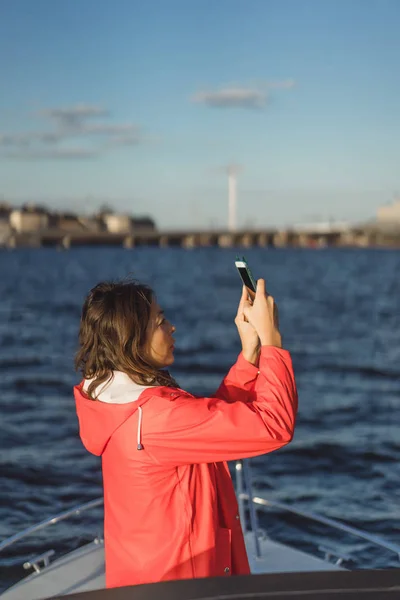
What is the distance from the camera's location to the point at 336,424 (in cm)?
1691

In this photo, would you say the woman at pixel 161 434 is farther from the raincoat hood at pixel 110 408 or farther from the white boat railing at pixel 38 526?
the white boat railing at pixel 38 526

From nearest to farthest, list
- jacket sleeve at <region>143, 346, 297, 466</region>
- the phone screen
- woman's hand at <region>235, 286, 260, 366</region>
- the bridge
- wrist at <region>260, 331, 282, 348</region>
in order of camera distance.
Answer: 1. jacket sleeve at <region>143, 346, 297, 466</region>
2. wrist at <region>260, 331, 282, 348</region>
3. the phone screen
4. woman's hand at <region>235, 286, 260, 366</region>
5. the bridge

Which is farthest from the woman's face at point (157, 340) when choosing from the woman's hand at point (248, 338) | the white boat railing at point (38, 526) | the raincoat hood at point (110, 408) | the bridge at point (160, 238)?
the bridge at point (160, 238)

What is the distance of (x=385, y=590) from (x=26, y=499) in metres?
10.6

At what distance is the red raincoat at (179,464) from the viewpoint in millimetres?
2646

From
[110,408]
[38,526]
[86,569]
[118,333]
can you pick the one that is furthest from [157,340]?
[86,569]

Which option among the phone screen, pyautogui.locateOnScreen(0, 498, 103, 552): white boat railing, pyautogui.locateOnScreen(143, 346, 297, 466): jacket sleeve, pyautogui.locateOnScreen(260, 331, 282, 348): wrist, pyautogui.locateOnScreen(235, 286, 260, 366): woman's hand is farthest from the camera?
pyautogui.locateOnScreen(0, 498, 103, 552): white boat railing

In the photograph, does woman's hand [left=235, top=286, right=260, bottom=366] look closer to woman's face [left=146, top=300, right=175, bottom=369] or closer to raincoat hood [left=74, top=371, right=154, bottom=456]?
woman's face [left=146, top=300, right=175, bottom=369]

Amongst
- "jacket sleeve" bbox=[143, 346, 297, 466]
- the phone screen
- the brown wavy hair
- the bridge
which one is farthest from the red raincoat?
the bridge

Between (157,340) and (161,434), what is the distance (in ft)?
1.20

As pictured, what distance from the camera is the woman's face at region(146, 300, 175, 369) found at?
2.86 metres

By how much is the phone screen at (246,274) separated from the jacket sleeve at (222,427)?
1.35ft

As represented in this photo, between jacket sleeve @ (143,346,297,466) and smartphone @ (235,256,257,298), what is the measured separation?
1.36 ft

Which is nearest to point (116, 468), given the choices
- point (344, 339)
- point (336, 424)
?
point (336, 424)
